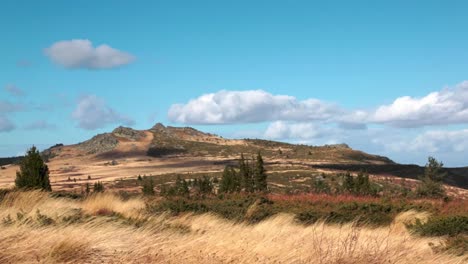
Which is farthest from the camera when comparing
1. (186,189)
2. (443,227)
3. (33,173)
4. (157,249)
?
(186,189)

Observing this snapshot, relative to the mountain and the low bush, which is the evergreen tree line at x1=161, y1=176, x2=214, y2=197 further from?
the mountain

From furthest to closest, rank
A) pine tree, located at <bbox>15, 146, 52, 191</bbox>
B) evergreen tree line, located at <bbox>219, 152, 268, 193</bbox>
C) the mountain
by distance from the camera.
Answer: the mountain
evergreen tree line, located at <bbox>219, 152, 268, 193</bbox>
pine tree, located at <bbox>15, 146, 52, 191</bbox>

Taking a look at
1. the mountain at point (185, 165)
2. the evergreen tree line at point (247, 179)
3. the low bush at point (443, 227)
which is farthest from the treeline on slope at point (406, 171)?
the low bush at point (443, 227)

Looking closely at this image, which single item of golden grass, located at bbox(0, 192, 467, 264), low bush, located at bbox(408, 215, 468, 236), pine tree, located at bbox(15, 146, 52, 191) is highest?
pine tree, located at bbox(15, 146, 52, 191)

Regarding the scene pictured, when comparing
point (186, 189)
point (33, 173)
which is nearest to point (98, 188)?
point (33, 173)

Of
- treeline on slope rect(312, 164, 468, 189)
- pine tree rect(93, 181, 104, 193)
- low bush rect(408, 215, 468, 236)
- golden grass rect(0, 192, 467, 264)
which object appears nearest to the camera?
golden grass rect(0, 192, 467, 264)

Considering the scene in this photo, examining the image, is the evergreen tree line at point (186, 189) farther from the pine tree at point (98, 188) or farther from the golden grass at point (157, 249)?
the golden grass at point (157, 249)

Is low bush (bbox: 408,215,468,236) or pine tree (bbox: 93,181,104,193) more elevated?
pine tree (bbox: 93,181,104,193)

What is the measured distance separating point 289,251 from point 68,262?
2.84 metres

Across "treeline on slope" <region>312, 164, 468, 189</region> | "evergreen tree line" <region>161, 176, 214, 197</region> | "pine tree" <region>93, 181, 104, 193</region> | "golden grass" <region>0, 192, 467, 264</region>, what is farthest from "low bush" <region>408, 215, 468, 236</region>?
"treeline on slope" <region>312, 164, 468, 189</region>

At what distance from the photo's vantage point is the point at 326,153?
198625mm

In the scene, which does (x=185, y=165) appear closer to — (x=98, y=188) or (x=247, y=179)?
(x=247, y=179)

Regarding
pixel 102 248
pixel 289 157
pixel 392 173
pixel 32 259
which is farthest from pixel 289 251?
pixel 289 157

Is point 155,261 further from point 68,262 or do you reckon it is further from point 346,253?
point 346,253
